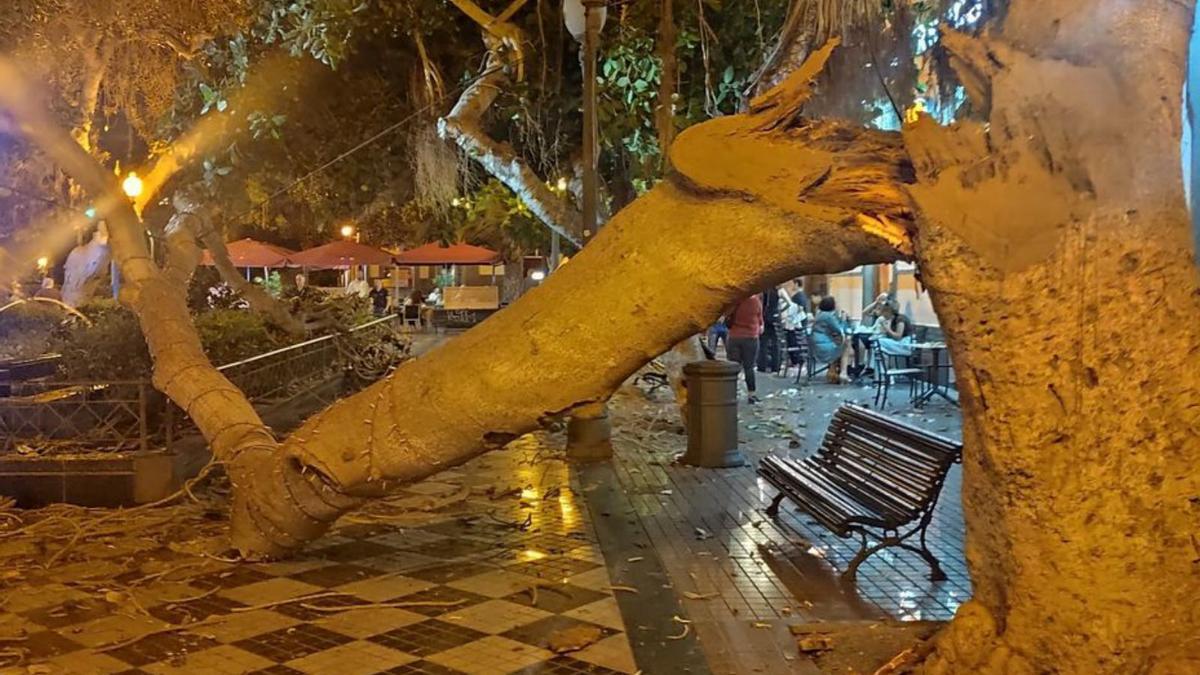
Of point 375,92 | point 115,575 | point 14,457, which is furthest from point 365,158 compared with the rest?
point 115,575

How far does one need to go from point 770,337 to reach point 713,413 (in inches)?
373

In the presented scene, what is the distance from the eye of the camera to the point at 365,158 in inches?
621

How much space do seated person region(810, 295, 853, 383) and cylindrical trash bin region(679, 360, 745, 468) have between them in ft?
23.9

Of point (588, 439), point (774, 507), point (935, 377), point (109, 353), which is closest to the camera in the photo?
point (774, 507)

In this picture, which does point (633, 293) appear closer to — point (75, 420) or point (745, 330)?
point (75, 420)

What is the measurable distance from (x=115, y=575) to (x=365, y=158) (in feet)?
33.1

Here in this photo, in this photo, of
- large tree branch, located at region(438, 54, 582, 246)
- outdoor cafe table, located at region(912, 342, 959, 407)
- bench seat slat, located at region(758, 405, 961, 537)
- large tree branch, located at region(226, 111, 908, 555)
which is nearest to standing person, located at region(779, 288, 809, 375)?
outdoor cafe table, located at region(912, 342, 959, 407)

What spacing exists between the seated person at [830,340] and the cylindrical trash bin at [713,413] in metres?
7.28

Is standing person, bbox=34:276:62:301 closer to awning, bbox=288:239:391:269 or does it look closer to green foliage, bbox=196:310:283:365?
green foliage, bbox=196:310:283:365

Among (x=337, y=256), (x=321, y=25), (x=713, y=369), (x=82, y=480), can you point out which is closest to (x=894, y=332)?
(x=713, y=369)

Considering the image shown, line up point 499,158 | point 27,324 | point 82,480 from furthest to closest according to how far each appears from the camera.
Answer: point 27,324 → point 499,158 → point 82,480

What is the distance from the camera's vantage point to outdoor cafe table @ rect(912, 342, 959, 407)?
1424 centimetres

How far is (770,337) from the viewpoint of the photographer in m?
19.1

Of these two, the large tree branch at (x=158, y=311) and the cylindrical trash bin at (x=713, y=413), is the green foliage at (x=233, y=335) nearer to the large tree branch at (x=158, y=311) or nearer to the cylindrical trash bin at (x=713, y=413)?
the large tree branch at (x=158, y=311)
